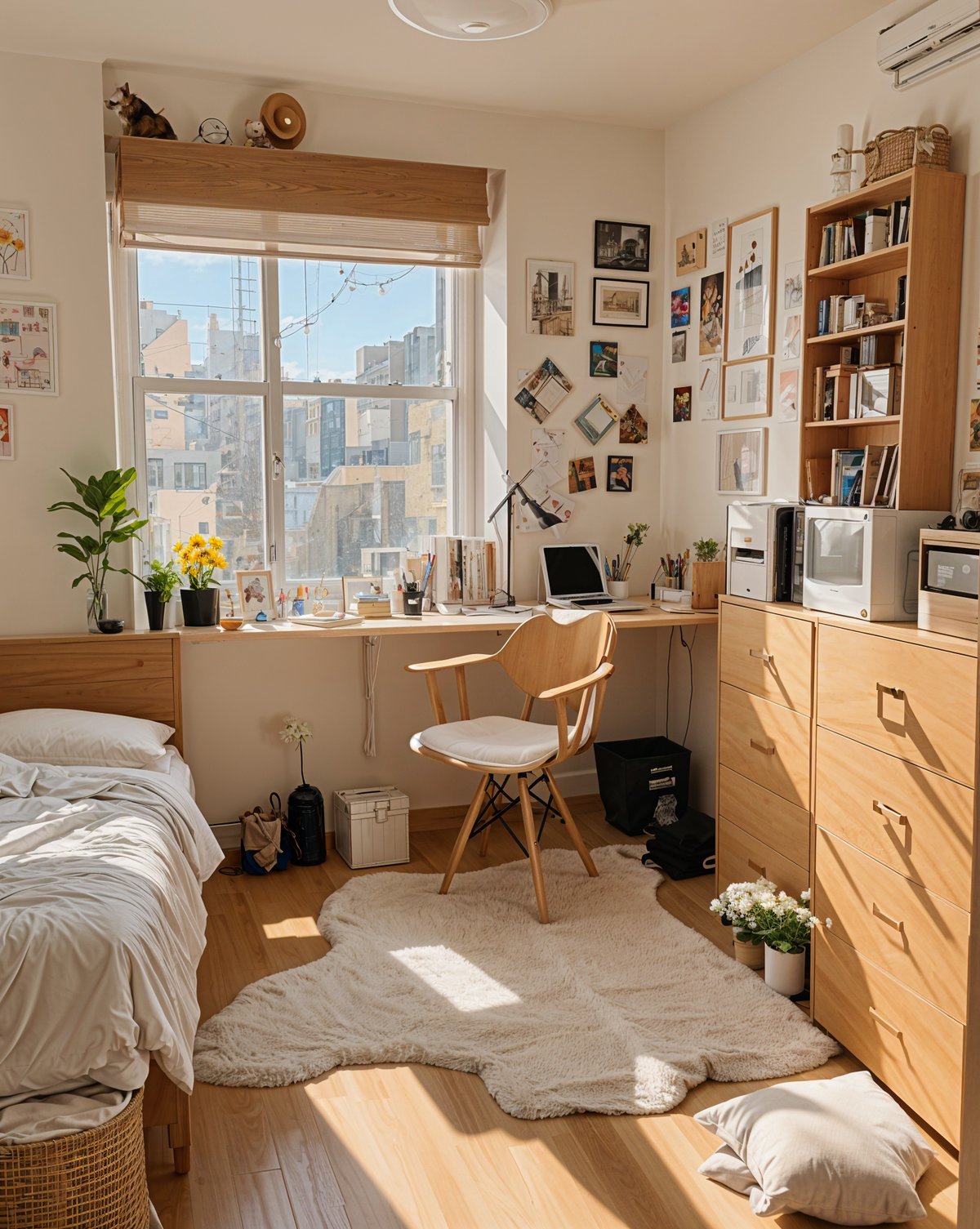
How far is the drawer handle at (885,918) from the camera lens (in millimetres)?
2383

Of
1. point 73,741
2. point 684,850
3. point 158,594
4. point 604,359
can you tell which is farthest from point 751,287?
point 73,741

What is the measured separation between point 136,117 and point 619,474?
213 cm

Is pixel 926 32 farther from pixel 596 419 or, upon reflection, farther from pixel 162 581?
pixel 162 581

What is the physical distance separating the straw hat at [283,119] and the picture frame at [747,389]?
5.59ft

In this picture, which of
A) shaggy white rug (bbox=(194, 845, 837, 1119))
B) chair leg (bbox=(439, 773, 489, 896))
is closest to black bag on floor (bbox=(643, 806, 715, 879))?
shaggy white rug (bbox=(194, 845, 837, 1119))

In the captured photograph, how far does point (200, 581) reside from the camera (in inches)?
145

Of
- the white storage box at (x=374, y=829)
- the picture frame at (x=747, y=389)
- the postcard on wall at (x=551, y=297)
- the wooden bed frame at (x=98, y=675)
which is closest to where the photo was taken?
the wooden bed frame at (x=98, y=675)

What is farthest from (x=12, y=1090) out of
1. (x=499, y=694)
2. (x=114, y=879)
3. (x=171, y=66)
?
(x=171, y=66)

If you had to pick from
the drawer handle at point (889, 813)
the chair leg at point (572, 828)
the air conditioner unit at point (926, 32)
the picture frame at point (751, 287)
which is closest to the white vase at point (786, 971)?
the drawer handle at point (889, 813)

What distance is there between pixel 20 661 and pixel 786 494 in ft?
8.24

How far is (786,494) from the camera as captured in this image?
3527 millimetres

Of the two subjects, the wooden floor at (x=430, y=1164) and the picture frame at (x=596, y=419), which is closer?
the wooden floor at (x=430, y=1164)

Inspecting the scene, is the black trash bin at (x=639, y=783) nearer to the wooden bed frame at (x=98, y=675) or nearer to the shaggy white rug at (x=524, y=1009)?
the shaggy white rug at (x=524, y=1009)

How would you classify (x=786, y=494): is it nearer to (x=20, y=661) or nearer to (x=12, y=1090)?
(x=20, y=661)
